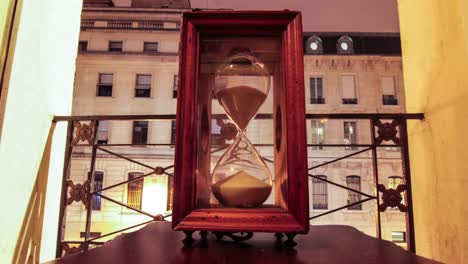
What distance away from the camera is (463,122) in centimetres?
105

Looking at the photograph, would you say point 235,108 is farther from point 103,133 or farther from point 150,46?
point 150,46

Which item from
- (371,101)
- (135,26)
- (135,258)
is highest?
(135,26)

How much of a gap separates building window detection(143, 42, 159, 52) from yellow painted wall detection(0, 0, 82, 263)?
464 inches

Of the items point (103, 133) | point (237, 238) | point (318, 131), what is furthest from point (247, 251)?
point (103, 133)

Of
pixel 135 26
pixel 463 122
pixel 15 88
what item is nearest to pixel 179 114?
pixel 15 88

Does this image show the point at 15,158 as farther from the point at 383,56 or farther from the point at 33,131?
the point at 383,56

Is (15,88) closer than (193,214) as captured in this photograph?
No

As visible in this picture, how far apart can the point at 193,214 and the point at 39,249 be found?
1.08 meters

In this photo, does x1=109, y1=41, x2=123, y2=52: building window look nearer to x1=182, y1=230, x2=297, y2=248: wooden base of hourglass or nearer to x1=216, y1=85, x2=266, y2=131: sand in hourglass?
x1=216, y1=85, x2=266, y2=131: sand in hourglass

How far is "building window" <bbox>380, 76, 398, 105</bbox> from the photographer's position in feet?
42.5

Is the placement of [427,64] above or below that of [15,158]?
above

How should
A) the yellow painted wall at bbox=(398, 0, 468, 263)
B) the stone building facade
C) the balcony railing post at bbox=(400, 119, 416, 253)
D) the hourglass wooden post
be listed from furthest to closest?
the stone building facade → the balcony railing post at bbox=(400, 119, 416, 253) → the yellow painted wall at bbox=(398, 0, 468, 263) → the hourglass wooden post

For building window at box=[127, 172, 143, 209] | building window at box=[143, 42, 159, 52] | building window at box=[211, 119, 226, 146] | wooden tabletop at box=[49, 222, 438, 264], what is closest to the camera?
wooden tabletop at box=[49, 222, 438, 264]

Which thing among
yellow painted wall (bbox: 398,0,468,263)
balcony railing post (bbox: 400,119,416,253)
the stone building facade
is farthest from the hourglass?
the stone building facade
